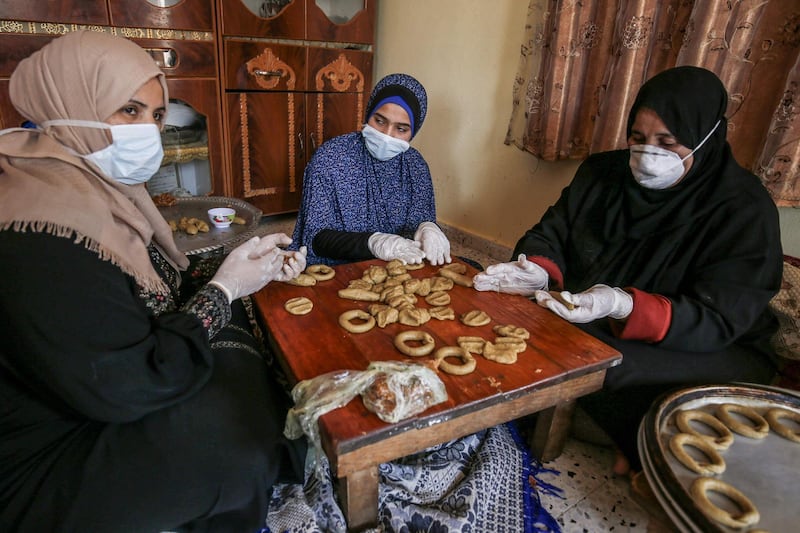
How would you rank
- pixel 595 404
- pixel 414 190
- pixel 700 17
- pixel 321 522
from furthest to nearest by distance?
pixel 414 190, pixel 700 17, pixel 595 404, pixel 321 522

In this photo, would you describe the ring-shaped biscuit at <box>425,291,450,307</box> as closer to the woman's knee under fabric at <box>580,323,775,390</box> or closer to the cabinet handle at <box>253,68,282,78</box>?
the woman's knee under fabric at <box>580,323,775,390</box>

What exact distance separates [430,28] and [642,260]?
2517 mm

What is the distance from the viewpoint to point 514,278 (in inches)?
65.5

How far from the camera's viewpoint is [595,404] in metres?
1.64

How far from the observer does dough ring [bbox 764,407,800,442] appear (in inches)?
41.8

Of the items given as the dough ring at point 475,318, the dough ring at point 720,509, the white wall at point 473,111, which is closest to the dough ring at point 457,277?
the dough ring at point 475,318

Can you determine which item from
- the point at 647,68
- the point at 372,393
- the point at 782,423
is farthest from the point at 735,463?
the point at 647,68

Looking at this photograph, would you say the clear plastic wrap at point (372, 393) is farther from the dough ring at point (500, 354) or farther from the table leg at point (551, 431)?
the table leg at point (551, 431)

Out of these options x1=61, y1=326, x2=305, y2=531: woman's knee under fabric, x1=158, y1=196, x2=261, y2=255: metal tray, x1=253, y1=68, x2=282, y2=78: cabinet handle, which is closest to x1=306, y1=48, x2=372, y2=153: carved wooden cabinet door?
x1=253, y1=68, x2=282, y2=78: cabinet handle

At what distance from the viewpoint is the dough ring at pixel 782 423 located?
1061 millimetres

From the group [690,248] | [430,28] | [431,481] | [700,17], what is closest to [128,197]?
[431,481]

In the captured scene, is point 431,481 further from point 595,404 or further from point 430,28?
point 430,28

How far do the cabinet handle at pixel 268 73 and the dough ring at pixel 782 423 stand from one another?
3.43 m

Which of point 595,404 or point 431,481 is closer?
point 431,481
